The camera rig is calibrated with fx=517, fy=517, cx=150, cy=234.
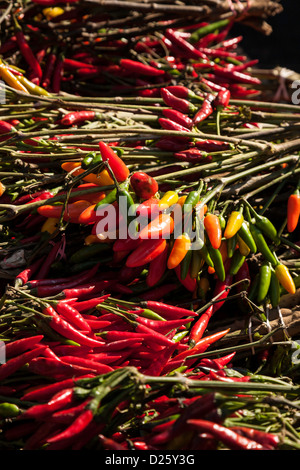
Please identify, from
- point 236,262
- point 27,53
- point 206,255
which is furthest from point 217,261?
point 27,53

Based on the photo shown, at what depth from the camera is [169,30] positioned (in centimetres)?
396

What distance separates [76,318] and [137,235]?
0.43 m

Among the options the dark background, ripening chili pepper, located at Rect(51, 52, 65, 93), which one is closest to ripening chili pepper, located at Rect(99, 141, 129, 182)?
ripening chili pepper, located at Rect(51, 52, 65, 93)

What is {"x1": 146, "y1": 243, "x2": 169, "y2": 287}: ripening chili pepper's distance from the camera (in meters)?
2.33

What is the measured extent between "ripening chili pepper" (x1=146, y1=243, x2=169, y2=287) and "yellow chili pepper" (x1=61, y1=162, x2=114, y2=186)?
405 mm

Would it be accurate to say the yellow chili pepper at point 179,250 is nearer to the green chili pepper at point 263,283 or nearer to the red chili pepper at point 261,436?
the green chili pepper at point 263,283

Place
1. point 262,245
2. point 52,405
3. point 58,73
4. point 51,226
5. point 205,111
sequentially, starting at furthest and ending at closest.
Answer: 1. point 58,73
2. point 205,111
3. point 262,245
4. point 51,226
5. point 52,405

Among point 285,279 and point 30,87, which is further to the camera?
point 30,87

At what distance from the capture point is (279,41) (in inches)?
252

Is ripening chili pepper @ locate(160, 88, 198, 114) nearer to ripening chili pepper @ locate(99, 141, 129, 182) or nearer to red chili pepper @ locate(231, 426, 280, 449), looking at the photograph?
ripening chili pepper @ locate(99, 141, 129, 182)

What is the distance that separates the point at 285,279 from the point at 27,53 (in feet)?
7.53

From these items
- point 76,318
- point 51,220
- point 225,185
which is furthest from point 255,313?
point 51,220

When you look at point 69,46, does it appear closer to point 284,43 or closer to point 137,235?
point 137,235

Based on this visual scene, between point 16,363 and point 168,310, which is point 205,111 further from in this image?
point 16,363
